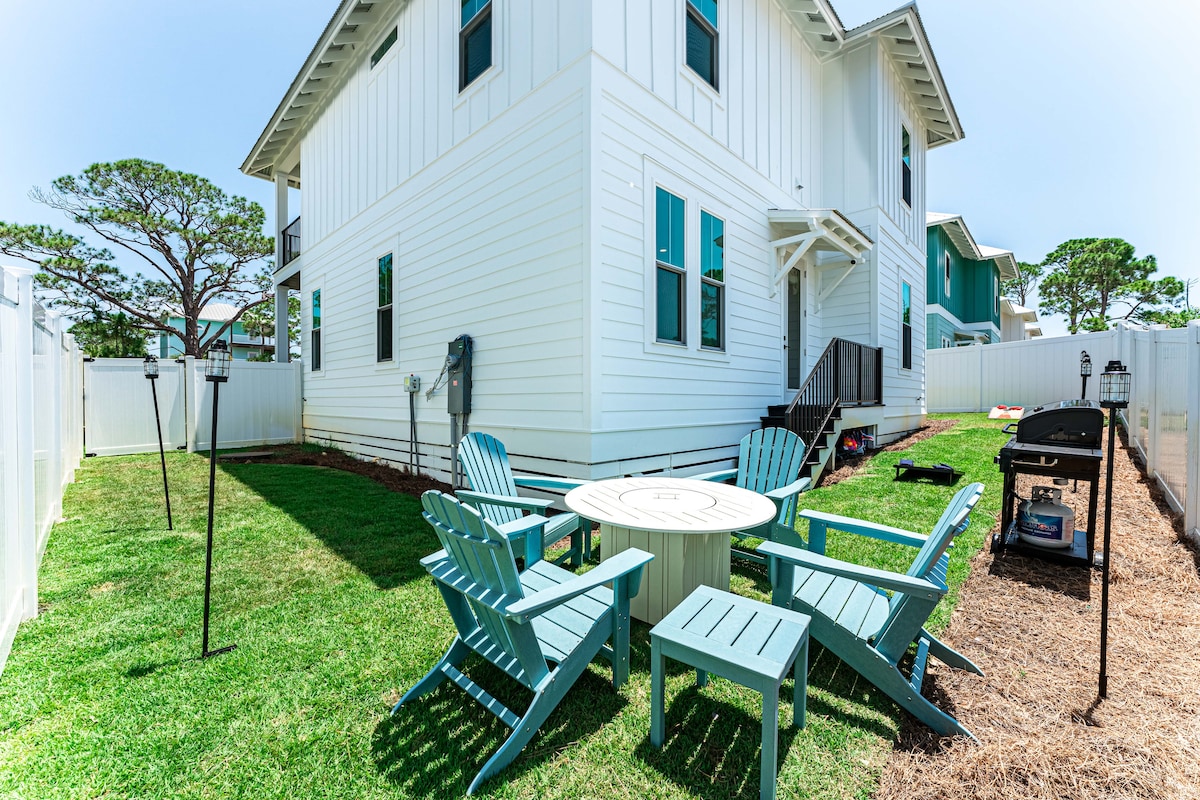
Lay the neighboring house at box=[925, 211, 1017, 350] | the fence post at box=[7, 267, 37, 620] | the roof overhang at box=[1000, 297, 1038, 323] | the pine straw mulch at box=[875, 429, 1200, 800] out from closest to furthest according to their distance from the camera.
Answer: the pine straw mulch at box=[875, 429, 1200, 800]
the fence post at box=[7, 267, 37, 620]
the neighboring house at box=[925, 211, 1017, 350]
the roof overhang at box=[1000, 297, 1038, 323]

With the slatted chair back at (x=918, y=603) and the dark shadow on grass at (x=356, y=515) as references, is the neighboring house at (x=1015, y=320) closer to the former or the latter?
the slatted chair back at (x=918, y=603)

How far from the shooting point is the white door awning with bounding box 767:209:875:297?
6.89 metres

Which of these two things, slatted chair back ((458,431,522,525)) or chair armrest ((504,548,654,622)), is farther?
slatted chair back ((458,431,522,525))

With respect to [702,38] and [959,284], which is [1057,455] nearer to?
[702,38]

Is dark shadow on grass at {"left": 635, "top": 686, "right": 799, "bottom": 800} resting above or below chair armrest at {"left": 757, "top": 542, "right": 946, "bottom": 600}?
below

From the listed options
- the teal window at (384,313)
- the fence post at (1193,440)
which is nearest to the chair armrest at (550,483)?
the fence post at (1193,440)

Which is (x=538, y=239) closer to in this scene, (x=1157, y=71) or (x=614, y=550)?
(x=614, y=550)

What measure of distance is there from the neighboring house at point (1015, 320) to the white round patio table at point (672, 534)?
94.2 feet

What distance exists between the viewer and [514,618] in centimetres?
174

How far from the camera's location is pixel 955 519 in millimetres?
2127

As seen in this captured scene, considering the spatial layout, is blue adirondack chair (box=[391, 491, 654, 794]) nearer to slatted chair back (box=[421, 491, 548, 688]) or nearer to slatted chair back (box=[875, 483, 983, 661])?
slatted chair back (box=[421, 491, 548, 688])

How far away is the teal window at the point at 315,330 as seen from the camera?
10.6 meters

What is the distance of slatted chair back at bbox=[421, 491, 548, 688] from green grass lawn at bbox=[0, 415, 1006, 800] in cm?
42

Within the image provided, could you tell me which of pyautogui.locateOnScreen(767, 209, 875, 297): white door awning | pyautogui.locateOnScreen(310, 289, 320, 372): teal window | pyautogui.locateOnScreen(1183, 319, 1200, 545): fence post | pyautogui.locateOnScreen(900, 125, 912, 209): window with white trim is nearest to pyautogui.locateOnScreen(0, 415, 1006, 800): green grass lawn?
pyautogui.locateOnScreen(1183, 319, 1200, 545): fence post
